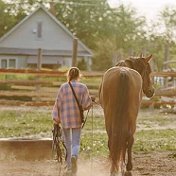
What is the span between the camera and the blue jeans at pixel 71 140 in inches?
337

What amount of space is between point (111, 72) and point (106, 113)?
561 mm

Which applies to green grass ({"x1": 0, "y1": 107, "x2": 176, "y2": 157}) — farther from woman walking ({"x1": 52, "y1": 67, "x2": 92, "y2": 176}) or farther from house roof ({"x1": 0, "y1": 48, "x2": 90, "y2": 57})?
house roof ({"x1": 0, "y1": 48, "x2": 90, "y2": 57})

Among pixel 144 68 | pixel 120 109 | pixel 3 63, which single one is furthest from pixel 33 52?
pixel 120 109

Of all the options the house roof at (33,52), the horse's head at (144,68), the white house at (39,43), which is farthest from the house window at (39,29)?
the horse's head at (144,68)

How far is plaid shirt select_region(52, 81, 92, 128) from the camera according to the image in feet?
28.1

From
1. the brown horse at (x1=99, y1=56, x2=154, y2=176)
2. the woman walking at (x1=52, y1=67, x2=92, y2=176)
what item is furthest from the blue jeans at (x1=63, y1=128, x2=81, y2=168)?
the brown horse at (x1=99, y1=56, x2=154, y2=176)

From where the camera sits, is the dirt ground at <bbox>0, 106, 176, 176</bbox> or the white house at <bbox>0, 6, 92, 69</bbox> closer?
the dirt ground at <bbox>0, 106, 176, 176</bbox>

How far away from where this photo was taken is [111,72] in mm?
8562

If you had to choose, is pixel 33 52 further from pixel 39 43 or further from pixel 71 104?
pixel 71 104

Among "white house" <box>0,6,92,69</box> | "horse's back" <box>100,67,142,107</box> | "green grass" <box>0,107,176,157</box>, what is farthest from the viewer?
"white house" <box>0,6,92,69</box>

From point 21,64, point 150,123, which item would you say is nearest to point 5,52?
point 21,64

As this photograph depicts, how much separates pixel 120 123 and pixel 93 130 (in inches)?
294

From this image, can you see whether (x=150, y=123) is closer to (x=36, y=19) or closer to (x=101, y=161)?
(x=101, y=161)

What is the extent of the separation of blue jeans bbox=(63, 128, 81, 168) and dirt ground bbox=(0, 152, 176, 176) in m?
0.54
